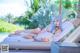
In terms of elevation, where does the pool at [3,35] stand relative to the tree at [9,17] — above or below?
below

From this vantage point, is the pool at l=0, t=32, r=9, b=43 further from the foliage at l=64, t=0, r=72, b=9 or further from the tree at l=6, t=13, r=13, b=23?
the foliage at l=64, t=0, r=72, b=9

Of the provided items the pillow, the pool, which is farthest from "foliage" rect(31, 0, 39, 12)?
the pool

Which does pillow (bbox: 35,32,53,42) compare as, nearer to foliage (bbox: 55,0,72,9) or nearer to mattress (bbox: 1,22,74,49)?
mattress (bbox: 1,22,74,49)

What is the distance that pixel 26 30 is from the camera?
4.65 meters

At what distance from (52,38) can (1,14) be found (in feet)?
3.23

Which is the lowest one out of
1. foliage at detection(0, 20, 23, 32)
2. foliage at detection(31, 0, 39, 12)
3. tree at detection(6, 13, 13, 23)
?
foliage at detection(0, 20, 23, 32)

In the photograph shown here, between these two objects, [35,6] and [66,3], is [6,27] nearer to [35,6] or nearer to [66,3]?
[35,6]

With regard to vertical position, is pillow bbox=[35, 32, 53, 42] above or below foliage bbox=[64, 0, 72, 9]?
below

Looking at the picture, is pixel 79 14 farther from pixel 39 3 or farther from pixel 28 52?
pixel 28 52

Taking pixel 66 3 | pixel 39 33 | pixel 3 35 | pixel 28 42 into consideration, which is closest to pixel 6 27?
pixel 3 35

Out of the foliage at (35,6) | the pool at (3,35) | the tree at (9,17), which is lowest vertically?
the pool at (3,35)

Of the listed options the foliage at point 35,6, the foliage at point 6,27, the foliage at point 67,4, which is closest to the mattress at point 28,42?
the foliage at point 6,27

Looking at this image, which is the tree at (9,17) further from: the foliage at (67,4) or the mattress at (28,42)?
the foliage at (67,4)

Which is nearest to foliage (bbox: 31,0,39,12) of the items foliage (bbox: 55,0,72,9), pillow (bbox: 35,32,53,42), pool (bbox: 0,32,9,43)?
foliage (bbox: 55,0,72,9)
